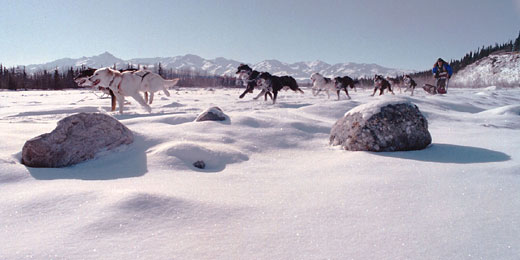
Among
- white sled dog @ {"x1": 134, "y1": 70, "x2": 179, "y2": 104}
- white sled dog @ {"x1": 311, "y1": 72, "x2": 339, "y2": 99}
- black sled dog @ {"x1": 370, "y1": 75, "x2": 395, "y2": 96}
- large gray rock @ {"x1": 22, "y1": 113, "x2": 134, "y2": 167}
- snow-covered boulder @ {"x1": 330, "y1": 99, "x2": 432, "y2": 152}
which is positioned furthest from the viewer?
black sled dog @ {"x1": 370, "y1": 75, "x2": 395, "y2": 96}

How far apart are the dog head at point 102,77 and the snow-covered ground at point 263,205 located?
280 centimetres

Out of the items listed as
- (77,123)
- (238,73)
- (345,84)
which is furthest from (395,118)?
(345,84)

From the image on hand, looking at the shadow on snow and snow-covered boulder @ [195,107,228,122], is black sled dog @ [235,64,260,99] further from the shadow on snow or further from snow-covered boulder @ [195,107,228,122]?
the shadow on snow

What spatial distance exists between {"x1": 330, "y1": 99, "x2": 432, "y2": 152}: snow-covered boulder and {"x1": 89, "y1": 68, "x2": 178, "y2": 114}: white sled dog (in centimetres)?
485

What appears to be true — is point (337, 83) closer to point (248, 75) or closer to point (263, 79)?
point (263, 79)

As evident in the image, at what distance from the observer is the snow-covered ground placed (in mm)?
1128

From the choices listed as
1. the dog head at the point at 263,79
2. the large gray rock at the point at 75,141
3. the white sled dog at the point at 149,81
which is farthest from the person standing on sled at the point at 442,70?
the large gray rock at the point at 75,141

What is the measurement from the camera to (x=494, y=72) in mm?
29719

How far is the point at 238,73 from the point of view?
378 inches

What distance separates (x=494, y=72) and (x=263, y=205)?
38.8 m

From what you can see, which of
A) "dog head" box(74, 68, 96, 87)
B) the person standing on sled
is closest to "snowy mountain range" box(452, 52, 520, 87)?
the person standing on sled

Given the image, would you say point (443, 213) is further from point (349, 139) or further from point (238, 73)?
point (238, 73)

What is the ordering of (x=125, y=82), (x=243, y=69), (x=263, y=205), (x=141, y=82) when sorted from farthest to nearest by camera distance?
1. (x=243, y=69)
2. (x=141, y=82)
3. (x=125, y=82)
4. (x=263, y=205)

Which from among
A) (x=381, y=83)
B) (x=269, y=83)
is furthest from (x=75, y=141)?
(x=381, y=83)
